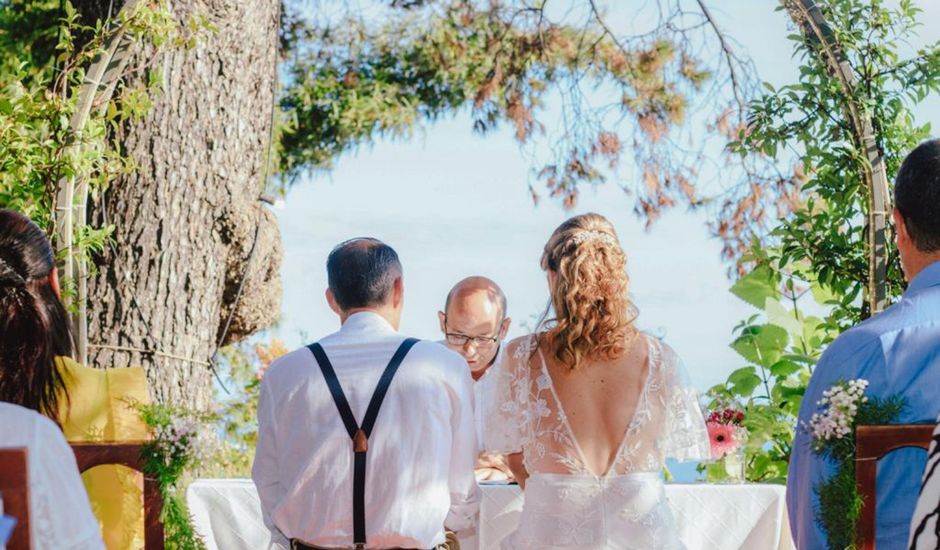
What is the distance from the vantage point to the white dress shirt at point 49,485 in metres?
1.87

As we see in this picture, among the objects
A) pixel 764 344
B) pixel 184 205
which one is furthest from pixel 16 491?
pixel 764 344

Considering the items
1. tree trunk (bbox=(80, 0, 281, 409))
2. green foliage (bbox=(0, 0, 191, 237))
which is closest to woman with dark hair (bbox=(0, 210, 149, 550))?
green foliage (bbox=(0, 0, 191, 237))

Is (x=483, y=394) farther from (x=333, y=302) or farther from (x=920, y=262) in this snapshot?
(x=920, y=262)

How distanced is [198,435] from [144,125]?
398cm

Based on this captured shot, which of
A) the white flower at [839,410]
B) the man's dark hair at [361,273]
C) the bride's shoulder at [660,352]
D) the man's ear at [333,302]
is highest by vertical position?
the man's dark hair at [361,273]

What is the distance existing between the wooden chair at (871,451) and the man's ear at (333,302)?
1391 mm

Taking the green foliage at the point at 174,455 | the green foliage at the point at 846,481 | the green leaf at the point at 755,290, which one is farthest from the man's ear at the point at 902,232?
the green leaf at the point at 755,290

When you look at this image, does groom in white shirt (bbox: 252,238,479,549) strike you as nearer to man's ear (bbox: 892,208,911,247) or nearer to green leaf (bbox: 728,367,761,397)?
man's ear (bbox: 892,208,911,247)

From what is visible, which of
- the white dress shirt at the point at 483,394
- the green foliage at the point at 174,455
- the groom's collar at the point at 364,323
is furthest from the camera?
the white dress shirt at the point at 483,394

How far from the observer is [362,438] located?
2980mm

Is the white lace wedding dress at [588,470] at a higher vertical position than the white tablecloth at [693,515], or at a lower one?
higher

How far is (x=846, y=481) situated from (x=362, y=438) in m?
1.16

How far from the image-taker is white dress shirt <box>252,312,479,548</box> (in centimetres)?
300

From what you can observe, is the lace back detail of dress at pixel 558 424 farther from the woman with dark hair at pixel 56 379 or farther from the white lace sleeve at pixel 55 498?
the white lace sleeve at pixel 55 498
